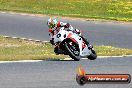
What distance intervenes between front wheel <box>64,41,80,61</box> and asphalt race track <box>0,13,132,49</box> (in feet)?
24.8

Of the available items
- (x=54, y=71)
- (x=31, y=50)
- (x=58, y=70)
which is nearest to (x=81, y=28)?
(x=31, y=50)

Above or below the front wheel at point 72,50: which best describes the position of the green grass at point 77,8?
below

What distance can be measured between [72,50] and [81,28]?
13728 mm

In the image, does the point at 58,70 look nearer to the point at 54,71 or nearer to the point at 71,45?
the point at 54,71

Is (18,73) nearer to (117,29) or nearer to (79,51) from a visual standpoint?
(79,51)

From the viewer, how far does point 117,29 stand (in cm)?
3064

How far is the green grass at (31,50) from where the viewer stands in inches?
746

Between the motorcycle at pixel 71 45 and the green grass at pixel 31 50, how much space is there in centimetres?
81

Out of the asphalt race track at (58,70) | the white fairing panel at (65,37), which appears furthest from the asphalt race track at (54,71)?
the white fairing panel at (65,37)

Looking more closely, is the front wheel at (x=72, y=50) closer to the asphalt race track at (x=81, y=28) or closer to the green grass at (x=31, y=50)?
the green grass at (x=31, y=50)

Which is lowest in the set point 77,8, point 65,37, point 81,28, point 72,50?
point 77,8

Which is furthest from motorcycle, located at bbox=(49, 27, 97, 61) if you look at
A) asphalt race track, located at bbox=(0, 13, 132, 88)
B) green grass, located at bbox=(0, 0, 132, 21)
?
green grass, located at bbox=(0, 0, 132, 21)

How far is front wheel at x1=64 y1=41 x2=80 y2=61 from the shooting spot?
17.0 metres

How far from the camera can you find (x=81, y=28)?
30859 millimetres
